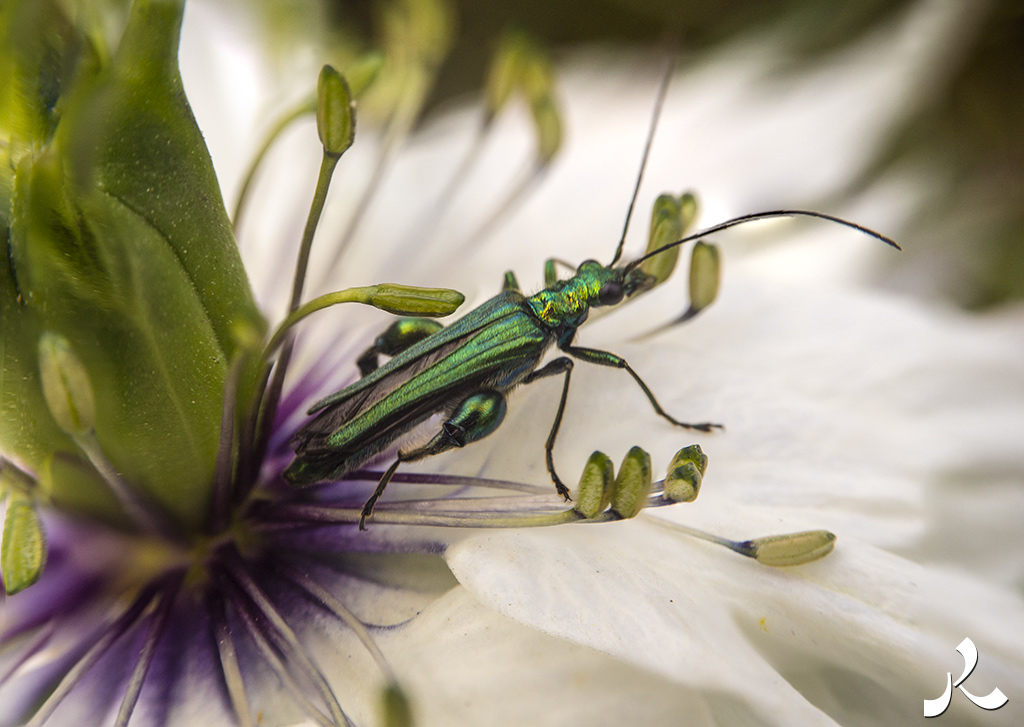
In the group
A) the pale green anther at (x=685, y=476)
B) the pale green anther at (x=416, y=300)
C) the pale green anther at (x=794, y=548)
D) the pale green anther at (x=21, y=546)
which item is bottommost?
the pale green anther at (x=794, y=548)

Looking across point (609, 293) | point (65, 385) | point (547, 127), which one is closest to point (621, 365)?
point (609, 293)

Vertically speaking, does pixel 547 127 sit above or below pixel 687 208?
above

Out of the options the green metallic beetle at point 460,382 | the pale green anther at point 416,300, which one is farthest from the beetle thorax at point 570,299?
the pale green anther at point 416,300

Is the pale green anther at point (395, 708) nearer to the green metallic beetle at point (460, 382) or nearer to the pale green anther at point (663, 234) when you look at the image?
the green metallic beetle at point (460, 382)

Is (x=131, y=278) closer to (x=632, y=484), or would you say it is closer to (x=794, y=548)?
(x=632, y=484)

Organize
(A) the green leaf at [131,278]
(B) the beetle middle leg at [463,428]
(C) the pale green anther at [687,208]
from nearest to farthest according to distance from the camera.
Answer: (A) the green leaf at [131,278] < (B) the beetle middle leg at [463,428] < (C) the pale green anther at [687,208]
